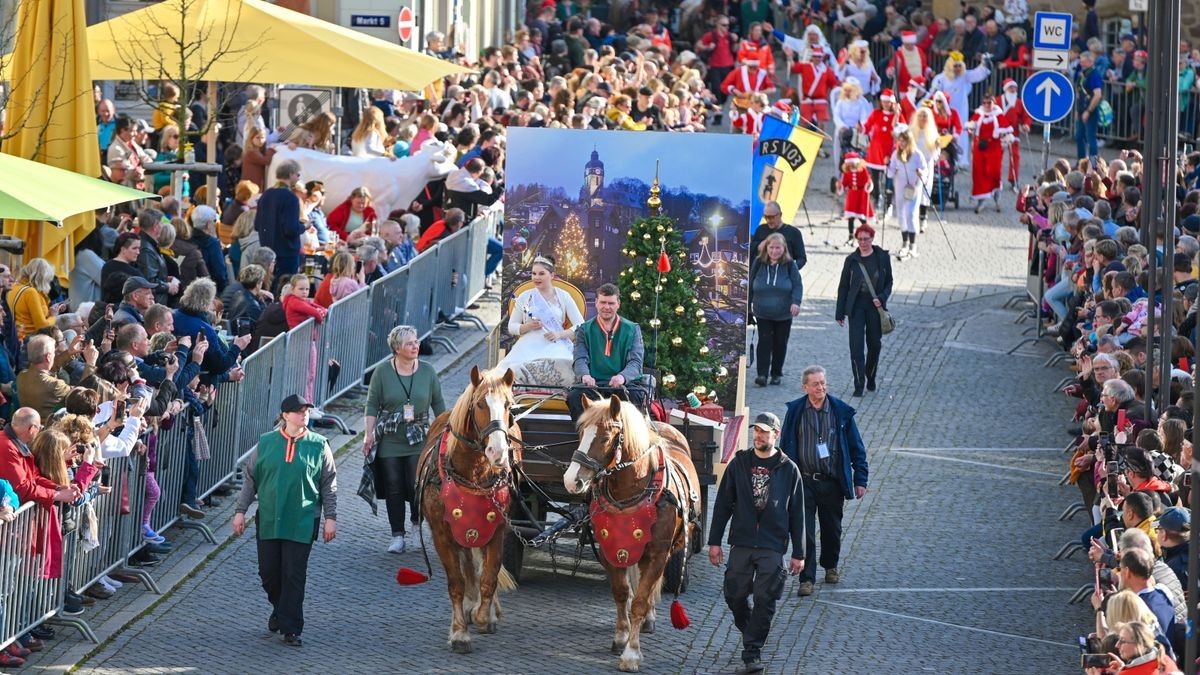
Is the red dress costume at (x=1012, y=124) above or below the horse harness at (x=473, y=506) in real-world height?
above

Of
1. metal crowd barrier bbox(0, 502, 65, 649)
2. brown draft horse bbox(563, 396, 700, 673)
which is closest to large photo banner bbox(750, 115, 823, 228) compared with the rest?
brown draft horse bbox(563, 396, 700, 673)

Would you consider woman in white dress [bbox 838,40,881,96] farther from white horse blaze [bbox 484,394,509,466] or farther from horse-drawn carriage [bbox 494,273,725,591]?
white horse blaze [bbox 484,394,509,466]

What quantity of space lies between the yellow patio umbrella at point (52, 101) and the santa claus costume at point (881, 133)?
14461 millimetres

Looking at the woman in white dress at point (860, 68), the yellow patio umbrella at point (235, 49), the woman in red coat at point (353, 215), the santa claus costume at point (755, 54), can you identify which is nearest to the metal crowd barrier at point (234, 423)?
the woman in red coat at point (353, 215)

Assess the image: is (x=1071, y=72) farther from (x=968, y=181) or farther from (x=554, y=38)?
(x=554, y=38)

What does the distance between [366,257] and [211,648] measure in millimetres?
7808

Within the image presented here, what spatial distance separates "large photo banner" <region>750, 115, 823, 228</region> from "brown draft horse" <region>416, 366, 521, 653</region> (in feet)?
35.3

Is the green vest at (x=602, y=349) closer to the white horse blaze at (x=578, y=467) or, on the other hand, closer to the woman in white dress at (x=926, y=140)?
the white horse blaze at (x=578, y=467)

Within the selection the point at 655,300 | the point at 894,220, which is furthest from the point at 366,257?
the point at 894,220

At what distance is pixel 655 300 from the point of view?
1603 centimetres

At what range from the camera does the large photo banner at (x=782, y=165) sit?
2350cm

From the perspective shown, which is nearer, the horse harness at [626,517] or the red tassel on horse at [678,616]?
the horse harness at [626,517]

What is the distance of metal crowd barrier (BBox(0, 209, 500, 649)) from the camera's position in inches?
486

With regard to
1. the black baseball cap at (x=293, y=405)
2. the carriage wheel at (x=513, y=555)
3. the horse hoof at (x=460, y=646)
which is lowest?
the horse hoof at (x=460, y=646)
